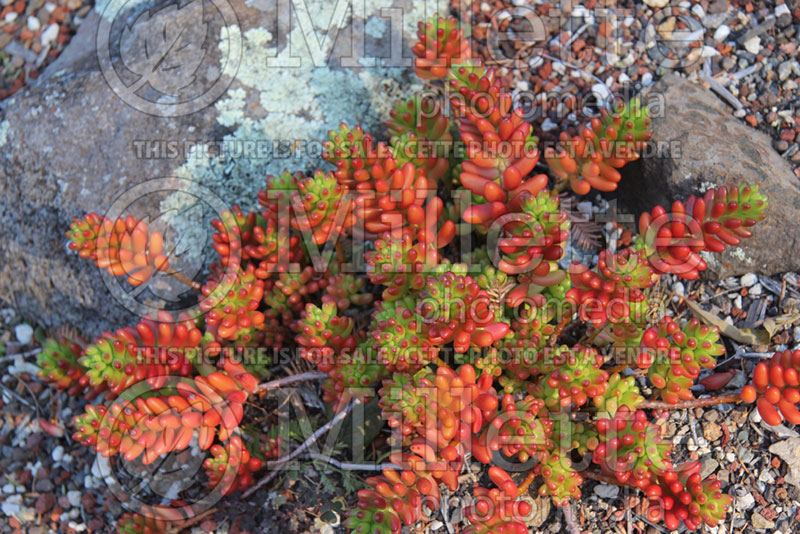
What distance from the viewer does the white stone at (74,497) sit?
3.54 meters

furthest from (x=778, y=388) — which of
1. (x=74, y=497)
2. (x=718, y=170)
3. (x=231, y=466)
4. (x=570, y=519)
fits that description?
(x=74, y=497)

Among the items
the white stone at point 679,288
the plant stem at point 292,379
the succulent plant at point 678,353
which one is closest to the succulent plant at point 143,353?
the plant stem at point 292,379

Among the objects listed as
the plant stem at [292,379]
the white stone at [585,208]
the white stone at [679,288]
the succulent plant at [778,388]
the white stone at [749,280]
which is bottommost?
the plant stem at [292,379]

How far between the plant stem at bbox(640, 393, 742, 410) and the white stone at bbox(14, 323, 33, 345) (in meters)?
3.32

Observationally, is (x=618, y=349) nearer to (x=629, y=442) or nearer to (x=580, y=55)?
(x=629, y=442)

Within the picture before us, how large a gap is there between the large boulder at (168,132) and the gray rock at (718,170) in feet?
4.60

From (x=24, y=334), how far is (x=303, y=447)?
1989 mm

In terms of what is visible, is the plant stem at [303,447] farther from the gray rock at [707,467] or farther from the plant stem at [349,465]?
the gray rock at [707,467]

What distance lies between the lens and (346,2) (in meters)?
4.11

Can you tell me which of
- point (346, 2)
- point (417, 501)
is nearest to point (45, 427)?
point (417, 501)

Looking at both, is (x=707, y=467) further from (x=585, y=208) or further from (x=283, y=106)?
(x=283, y=106)

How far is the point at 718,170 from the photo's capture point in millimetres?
3205

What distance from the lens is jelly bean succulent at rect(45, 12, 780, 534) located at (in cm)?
267

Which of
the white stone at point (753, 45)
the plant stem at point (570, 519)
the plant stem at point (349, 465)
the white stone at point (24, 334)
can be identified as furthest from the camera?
the white stone at point (24, 334)
